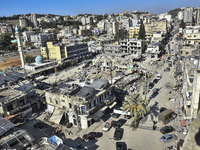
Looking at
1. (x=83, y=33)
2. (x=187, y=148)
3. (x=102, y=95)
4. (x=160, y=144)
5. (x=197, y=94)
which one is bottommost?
(x=160, y=144)

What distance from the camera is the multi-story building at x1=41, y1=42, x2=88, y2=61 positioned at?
72925 millimetres

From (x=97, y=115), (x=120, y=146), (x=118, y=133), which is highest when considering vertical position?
(x=97, y=115)

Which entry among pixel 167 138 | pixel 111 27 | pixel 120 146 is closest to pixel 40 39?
pixel 111 27

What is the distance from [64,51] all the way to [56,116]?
47.8 metres

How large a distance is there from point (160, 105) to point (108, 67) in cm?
2898

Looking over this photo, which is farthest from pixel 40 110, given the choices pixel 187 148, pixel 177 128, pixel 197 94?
pixel 187 148

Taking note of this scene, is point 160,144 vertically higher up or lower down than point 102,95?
lower down

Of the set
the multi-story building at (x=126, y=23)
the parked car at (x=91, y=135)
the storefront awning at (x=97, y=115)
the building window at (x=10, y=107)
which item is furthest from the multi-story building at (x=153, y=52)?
the multi-story building at (x=126, y=23)

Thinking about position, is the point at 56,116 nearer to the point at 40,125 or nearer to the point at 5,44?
the point at 40,125

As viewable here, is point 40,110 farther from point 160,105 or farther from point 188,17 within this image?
point 188,17

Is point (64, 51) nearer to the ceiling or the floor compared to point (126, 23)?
nearer to the floor

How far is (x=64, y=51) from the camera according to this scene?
74.1m

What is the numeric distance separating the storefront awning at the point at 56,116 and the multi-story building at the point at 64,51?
44479mm

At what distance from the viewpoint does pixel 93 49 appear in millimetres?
95688
